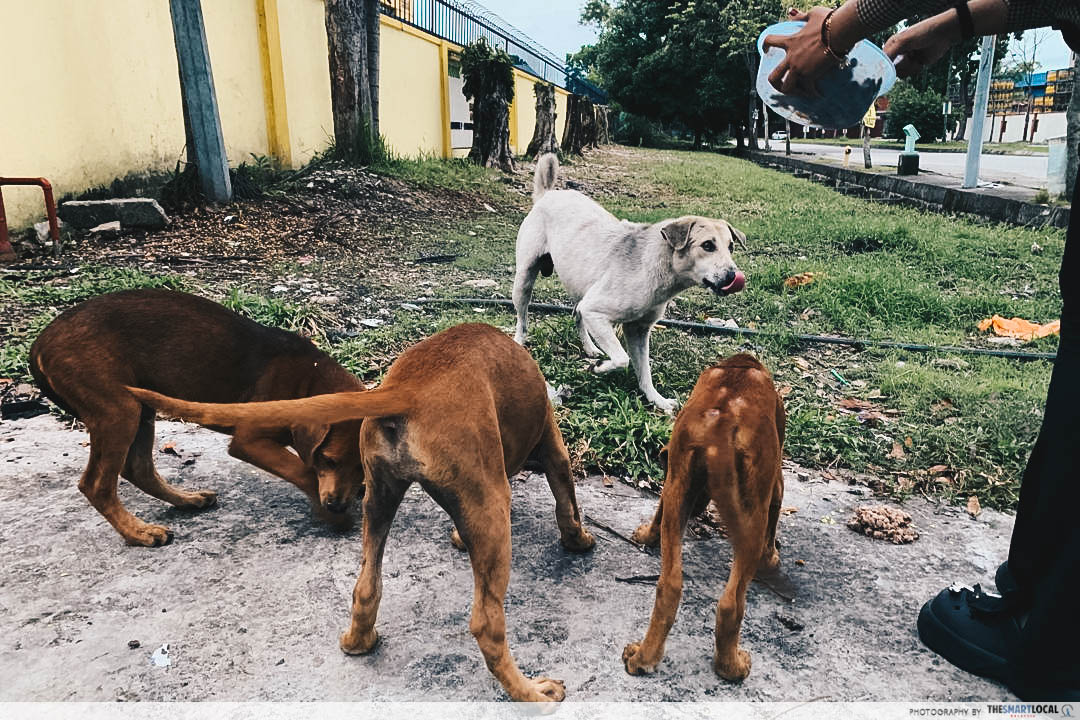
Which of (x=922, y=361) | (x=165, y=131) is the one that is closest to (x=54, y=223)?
(x=165, y=131)

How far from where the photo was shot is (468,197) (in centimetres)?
1144

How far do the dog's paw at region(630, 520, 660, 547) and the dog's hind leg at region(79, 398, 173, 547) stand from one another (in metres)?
1.79

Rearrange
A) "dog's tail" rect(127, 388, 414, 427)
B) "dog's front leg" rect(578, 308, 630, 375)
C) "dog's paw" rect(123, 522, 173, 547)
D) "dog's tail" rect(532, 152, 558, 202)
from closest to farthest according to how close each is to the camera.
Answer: "dog's tail" rect(127, 388, 414, 427) < "dog's paw" rect(123, 522, 173, 547) < "dog's front leg" rect(578, 308, 630, 375) < "dog's tail" rect(532, 152, 558, 202)

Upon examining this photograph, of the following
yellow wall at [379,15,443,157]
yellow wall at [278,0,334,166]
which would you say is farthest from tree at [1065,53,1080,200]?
yellow wall at [379,15,443,157]

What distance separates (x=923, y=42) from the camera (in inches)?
93.9

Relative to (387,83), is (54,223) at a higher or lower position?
lower

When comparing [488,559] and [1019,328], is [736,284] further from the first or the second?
[1019,328]

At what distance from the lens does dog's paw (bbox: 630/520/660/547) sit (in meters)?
2.71

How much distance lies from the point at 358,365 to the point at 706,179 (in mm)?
13770

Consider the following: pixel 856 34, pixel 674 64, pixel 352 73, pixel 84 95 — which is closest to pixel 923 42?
pixel 856 34

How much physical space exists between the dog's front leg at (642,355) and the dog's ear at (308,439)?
210cm

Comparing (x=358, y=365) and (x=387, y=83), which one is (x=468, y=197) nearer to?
(x=387, y=83)

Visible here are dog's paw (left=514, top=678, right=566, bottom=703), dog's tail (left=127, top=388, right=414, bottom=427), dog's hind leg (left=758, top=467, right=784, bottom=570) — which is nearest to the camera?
dog's tail (left=127, top=388, right=414, bottom=427)

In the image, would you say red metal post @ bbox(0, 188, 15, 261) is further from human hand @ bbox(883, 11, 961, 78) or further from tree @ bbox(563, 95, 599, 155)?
tree @ bbox(563, 95, 599, 155)
